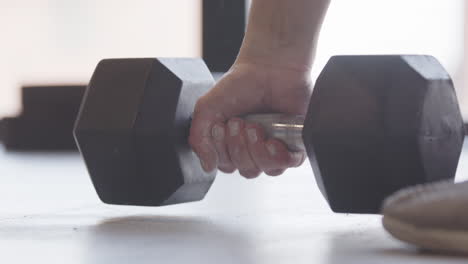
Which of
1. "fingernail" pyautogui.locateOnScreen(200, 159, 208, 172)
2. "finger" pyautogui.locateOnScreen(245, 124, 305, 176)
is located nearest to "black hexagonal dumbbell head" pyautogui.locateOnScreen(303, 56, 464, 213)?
"finger" pyautogui.locateOnScreen(245, 124, 305, 176)

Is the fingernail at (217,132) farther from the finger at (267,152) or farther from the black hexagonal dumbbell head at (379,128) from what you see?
the black hexagonal dumbbell head at (379,128)

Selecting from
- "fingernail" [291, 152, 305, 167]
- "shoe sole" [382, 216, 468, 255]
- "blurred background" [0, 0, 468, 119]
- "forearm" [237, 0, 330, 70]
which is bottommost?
"blurred background" [0, 0, 468, 119]

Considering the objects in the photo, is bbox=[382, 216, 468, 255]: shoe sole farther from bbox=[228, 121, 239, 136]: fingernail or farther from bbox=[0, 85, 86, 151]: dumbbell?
bbox=[0, 85, 86, 151]: dumbbell

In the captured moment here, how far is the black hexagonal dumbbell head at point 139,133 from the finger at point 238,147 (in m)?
0.06

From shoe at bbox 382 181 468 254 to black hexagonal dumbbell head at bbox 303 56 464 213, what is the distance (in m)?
0.17

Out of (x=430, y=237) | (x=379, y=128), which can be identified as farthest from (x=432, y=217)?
(x=379, y=128)

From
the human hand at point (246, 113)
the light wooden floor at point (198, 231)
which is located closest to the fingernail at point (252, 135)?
the human hand at point (246, 113)

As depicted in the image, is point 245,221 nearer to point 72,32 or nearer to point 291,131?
point 291,131

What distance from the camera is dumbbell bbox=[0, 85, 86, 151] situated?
3480 mm

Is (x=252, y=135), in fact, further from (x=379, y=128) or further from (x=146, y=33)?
(x=146, y=33)

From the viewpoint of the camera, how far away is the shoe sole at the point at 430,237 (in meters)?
0.88

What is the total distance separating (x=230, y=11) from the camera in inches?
133

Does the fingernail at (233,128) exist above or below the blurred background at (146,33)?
above

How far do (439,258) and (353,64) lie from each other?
1.15 ft
